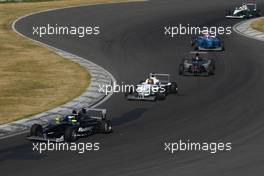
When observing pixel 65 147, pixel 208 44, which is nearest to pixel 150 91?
pixel 65 147

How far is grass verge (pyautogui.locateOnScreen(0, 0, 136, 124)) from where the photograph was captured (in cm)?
3413

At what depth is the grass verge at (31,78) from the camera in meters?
34.1

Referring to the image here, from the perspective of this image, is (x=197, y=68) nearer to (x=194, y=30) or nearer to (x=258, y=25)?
(x=194, y=30)

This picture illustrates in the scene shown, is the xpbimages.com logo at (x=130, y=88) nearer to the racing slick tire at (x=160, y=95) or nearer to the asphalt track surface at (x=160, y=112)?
the racing slick tire at (x=160, y=95)

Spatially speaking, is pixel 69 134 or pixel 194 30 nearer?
pixel 69 134

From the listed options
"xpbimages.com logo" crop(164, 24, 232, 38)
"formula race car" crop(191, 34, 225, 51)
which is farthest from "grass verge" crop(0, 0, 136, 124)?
"xpbimages.com logo" crop(164, 24, 232, 38)

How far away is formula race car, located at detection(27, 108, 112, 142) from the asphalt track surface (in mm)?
413

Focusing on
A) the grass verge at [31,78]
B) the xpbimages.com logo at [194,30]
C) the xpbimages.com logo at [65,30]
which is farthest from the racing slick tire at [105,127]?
the xpbimages.com logo at [194,30]

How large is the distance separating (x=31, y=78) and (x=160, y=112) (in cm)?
1009

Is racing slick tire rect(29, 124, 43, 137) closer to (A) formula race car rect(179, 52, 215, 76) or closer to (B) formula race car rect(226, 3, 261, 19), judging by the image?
(A) formula race car rect(179, 52, 215, 76)

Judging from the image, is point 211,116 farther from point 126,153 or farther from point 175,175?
point 175,175

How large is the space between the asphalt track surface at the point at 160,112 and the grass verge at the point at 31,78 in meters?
2.04

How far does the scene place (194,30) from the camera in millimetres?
58844

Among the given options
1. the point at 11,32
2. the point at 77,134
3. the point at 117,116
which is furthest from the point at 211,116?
the point at 11,32
